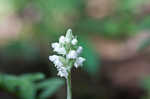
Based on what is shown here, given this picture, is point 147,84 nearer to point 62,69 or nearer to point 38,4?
point 38,4

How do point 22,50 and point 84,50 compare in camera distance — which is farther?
point 22,50

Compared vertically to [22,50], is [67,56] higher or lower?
lower

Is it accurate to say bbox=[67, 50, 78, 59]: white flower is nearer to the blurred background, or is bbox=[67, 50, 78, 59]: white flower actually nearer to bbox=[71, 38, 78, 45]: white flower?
bbox=[71, 38, 78, 45]: white flower

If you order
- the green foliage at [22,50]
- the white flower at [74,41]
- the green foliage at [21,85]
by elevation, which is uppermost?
the green foliage at [22,50]

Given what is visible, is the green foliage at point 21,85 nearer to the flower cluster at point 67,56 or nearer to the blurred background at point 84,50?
the blurred background at point 84,50


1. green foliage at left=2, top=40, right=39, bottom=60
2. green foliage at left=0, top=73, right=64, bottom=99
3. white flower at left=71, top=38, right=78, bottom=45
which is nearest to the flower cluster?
white flower at left=71, top=38, right=78, bottom=45

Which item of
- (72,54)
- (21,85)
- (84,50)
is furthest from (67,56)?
(84,50)

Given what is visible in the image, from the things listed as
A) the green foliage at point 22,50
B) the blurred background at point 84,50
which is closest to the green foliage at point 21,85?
the blurred background at point 84,50

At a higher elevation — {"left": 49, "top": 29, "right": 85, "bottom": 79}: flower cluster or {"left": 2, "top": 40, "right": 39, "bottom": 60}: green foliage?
{"left": 2, "top": 40, "right": 39, "bottom": 60}: green foliage

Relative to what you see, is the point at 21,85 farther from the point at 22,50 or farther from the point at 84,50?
the point at 22,50

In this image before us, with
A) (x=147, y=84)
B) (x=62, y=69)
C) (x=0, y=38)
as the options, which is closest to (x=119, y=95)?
(x=147, y=84)
